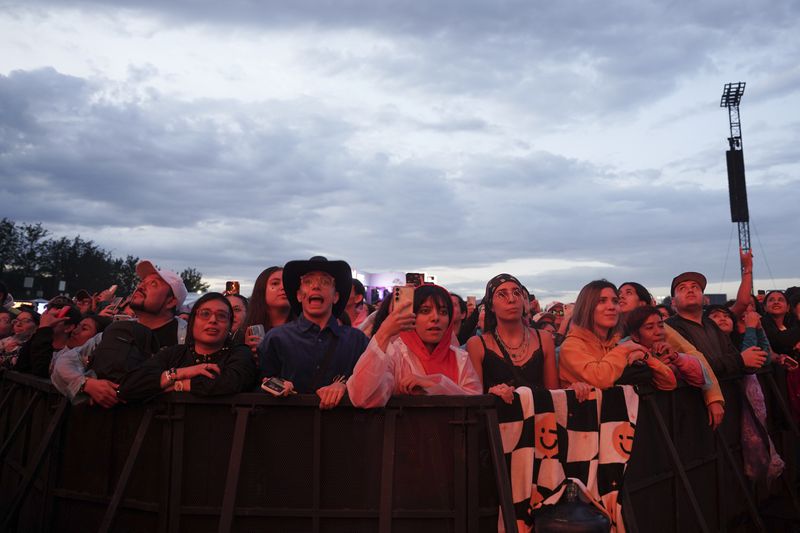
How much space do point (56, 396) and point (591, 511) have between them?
154 inches

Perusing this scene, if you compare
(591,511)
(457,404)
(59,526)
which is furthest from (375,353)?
(59,526)

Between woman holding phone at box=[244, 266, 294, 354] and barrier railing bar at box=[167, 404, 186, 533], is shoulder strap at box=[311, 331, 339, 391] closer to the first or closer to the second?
barrier railing bar at box=[167, 404, 186, 533]

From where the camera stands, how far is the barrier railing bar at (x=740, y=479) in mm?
5449

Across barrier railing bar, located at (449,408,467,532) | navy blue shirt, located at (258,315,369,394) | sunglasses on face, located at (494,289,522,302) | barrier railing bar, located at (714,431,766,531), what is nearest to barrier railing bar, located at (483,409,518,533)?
barrier railing bar, located at (449,408,467,532)

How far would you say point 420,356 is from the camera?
4098 millimetres

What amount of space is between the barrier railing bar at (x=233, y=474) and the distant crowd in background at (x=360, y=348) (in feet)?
0.70

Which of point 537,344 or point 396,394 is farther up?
point 537,344

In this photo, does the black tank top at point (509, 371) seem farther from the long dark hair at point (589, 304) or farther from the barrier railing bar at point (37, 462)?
the barrier railing bar at point (37, 462)

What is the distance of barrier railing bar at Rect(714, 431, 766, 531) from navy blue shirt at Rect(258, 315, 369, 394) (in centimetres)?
344

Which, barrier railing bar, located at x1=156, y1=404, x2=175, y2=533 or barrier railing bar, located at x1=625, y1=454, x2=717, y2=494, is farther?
barrier railing bar, located at x1=625, y1=454, x2=717, y2=494

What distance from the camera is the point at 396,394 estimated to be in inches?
140

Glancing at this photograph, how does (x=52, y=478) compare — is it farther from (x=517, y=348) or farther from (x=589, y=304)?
(x=589, y=304)

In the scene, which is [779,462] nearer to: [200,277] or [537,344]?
[537,344]

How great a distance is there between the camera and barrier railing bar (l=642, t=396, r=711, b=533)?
14.7 feet
